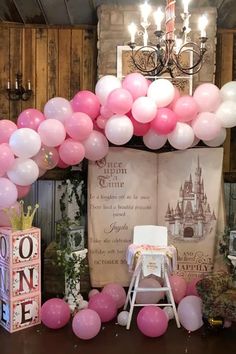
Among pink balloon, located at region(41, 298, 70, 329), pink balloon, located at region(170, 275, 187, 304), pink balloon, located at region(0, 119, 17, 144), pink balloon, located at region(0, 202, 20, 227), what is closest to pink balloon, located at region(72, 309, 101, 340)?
pink balloon, located at region(41, 298, 70, 329)

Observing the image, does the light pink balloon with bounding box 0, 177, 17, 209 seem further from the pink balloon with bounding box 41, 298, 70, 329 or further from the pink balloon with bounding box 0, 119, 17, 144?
the pink balloon with bounding box 41, 298, 70, 329

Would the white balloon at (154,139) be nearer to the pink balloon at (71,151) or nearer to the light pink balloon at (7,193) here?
the pink balloon at (71,151)

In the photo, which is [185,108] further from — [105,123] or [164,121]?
[105,123]

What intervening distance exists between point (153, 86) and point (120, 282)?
194cm

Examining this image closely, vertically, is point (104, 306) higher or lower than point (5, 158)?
lower

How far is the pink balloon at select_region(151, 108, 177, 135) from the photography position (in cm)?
342

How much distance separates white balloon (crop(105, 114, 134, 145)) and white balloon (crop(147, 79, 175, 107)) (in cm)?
29

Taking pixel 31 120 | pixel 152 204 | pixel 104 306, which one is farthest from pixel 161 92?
pixel 104 306

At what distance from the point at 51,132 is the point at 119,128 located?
0.55m

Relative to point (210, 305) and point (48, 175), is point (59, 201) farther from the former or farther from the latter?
point (210, 305)

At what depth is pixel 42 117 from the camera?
138 inches

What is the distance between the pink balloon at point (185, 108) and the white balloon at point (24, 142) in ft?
3.89

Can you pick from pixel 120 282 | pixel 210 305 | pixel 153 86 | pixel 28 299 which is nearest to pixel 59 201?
pixel 120 282

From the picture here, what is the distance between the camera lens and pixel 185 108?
136 inches
